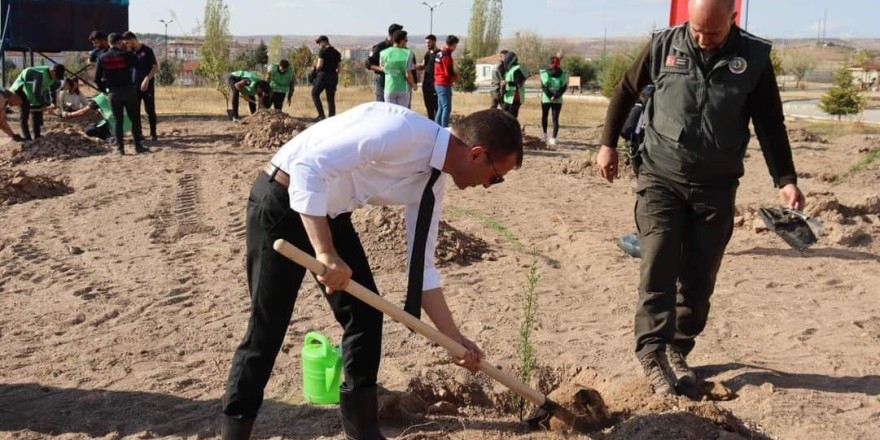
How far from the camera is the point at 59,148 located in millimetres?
13195

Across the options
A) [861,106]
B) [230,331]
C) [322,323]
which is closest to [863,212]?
[322,323]

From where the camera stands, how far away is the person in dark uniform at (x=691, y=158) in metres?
3.88

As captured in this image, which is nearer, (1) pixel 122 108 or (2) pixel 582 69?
(1) pixel 122 108

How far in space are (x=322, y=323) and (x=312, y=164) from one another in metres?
2.83

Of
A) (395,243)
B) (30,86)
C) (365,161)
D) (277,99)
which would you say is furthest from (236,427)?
(277,99)

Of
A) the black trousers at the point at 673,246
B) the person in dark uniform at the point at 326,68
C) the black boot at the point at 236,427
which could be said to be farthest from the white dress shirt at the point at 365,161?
the person in dark uniform at the point at 326,68

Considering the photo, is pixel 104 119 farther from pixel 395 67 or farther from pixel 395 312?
pixel 395 312

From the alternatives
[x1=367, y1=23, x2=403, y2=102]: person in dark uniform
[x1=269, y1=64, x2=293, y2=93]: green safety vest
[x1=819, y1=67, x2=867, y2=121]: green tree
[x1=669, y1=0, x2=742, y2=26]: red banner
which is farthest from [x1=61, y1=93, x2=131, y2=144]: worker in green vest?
[x1=819, y1=67, x2=867, y2=121]: green tree

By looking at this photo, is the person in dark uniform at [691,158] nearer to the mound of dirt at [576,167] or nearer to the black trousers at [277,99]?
the mound of dirt at [576,167]

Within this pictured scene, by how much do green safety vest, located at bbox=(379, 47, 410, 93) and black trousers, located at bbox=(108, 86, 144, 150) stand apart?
11.8 ft

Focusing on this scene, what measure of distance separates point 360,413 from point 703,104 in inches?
79.5

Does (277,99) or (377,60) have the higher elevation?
(377,60)

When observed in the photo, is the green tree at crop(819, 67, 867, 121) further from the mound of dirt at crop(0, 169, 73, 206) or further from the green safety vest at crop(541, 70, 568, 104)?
the mound of dirt at crop(0, 169, 73, 206)

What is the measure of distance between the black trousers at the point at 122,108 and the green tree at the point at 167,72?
98.6 ft
